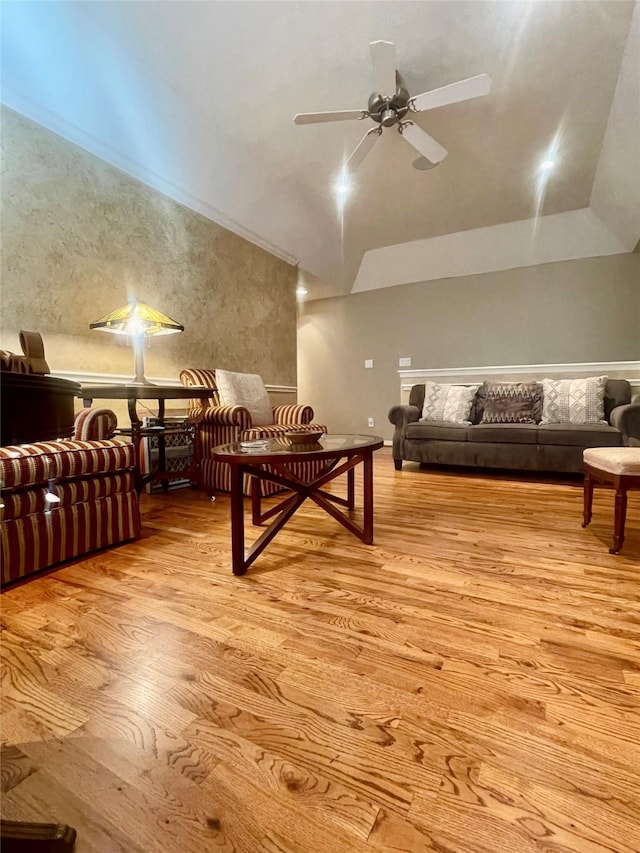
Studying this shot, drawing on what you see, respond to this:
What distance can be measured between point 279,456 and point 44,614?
903mm

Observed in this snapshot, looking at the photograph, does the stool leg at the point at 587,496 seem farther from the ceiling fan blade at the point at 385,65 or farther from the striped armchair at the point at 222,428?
the ceiling fan blade at the point at 385,65

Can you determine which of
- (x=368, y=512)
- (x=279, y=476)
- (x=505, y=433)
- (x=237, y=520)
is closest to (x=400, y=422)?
(x=505, y=433)

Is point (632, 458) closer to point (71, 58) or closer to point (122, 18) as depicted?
point (122, 18)

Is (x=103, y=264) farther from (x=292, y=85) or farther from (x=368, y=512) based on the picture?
(x=368, y=512)

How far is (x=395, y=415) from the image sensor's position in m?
3.67

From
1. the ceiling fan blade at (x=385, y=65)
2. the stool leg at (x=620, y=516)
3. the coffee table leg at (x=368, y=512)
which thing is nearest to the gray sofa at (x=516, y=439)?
the stool leg at (x=620, y=516)

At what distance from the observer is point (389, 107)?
95.9 inches

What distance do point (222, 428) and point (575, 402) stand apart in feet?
9.71

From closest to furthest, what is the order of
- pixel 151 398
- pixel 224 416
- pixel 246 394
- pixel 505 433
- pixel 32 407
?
pixel 32 407
pixel 151 398
pixel 224 416
pixel 246 394
pixel 505 433

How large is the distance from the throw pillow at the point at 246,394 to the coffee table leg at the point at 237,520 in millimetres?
1488

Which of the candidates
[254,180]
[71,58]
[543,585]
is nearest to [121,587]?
[543,585]

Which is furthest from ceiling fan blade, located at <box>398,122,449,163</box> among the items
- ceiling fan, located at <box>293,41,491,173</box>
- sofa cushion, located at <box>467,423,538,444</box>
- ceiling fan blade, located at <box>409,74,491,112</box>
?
sofa cushion, located at <box>467,423,538,444</box>

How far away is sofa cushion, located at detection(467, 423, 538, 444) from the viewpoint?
3088 millimetres

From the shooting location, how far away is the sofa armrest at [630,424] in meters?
2.85
